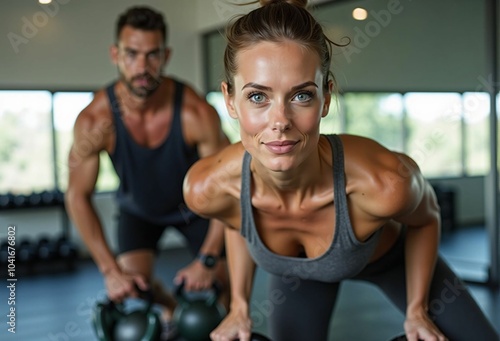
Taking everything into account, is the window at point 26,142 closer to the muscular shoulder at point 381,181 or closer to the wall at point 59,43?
the wall at point 59,43

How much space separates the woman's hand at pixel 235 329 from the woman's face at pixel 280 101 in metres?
0.53

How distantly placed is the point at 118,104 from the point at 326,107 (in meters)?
1.42

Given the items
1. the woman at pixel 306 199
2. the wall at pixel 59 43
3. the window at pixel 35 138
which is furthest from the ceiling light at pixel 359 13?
the woman at pixel 306 199

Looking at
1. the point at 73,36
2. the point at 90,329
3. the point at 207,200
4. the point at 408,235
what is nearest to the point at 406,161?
the point at 408,235

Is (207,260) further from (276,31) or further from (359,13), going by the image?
(359,13)

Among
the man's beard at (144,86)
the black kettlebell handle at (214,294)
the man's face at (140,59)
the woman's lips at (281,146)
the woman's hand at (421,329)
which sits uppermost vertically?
the man's face at (140,59)

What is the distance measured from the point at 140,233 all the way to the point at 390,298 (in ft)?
4.65

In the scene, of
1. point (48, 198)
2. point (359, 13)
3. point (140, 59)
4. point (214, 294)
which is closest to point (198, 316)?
point (214, 294)

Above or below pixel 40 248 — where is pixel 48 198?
above

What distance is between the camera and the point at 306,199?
4.30ft

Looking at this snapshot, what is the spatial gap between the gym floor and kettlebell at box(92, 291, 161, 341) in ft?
2.81

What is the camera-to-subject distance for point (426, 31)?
4008mm

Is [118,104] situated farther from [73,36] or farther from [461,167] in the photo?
[73,36]

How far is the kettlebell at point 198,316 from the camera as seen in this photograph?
7.70 feet
